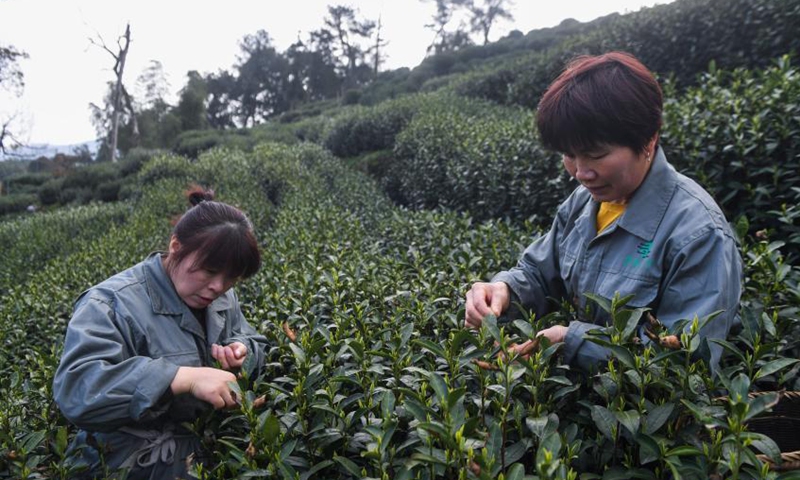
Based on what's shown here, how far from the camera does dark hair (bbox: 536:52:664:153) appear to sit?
1618 mm

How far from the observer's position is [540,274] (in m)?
2.11

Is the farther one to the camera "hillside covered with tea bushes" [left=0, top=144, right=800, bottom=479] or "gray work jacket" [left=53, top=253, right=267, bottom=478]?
"gray work jacket" [left=53, top=253, right=267, bottom=478]

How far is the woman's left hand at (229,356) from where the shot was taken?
1.80 metres

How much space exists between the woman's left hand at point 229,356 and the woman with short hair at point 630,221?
793 mm

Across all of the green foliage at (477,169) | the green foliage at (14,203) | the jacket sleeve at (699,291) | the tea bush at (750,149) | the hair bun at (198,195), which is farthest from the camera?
the green foliage at (14,203)

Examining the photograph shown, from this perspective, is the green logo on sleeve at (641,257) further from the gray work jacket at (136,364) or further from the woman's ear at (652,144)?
the gray work jacket at (136,364)

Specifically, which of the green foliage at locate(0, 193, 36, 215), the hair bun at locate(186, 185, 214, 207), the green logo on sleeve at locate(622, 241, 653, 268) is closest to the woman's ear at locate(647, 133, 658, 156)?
the green logo on sleeve at locate(622, 241, 653, 268)

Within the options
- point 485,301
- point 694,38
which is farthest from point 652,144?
point 694,38

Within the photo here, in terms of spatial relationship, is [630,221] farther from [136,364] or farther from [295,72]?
[295,72]

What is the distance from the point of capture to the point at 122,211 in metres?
9.88

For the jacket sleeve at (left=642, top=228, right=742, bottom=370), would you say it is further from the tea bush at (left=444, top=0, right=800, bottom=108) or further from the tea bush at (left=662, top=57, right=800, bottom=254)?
the tea bush at (left=444, top=0, right=800, bottom=108)

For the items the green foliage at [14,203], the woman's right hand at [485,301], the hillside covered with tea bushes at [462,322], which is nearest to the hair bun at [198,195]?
the hillside covered with tea bushes at [462,322]

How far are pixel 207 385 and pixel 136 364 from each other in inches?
9.9

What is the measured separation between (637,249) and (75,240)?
8.20 meters
